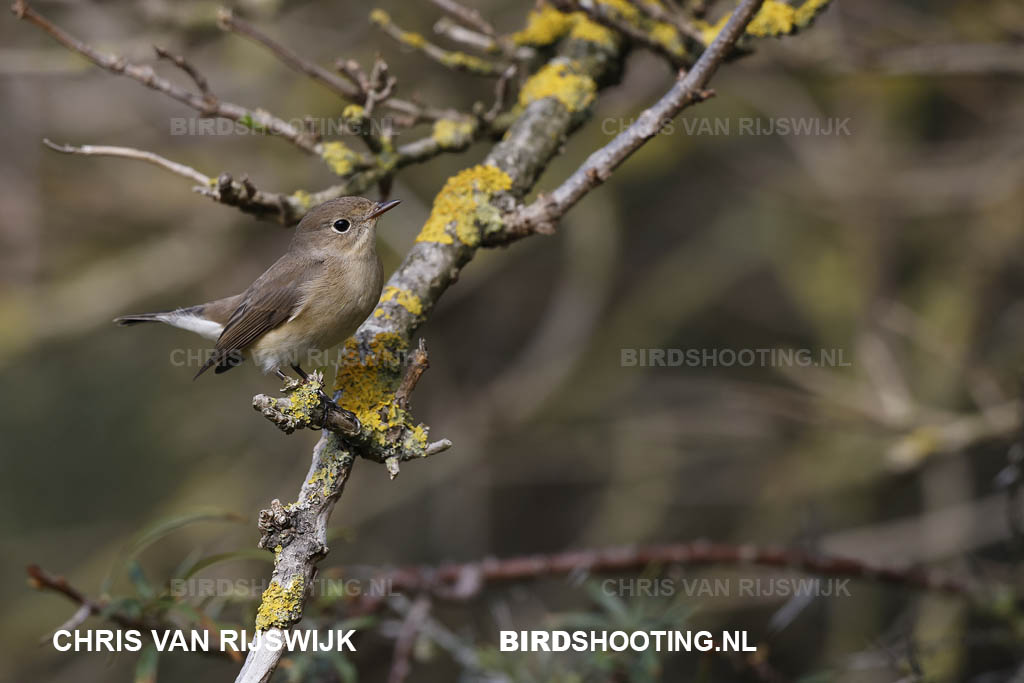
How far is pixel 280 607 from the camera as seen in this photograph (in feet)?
6.21

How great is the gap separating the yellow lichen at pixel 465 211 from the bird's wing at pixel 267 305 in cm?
99

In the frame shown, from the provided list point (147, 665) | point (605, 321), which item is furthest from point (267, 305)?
point (605, 321)

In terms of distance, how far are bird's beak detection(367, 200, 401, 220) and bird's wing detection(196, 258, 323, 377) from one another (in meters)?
0.29

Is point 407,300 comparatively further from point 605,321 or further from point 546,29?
point 605,321

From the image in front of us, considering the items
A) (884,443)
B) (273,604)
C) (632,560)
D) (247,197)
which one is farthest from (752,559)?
(884,443)

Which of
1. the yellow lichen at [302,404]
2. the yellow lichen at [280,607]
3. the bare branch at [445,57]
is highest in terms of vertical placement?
the bare branch at [445,57]

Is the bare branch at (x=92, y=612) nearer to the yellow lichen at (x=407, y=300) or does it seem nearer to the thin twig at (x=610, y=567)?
the thin twig at (x=610, y=567)

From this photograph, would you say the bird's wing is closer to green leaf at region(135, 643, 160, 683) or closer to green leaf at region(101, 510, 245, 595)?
green leaf at region(101, 510, 245, 595)

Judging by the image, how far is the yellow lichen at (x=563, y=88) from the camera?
3012 mm

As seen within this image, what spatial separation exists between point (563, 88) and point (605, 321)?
3.08 m

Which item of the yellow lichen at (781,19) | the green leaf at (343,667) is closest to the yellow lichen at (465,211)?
the yellow lichen at (781,19)
